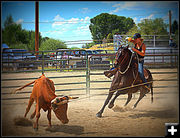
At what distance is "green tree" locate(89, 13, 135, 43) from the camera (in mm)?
10484

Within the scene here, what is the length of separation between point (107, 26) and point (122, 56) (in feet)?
23.1

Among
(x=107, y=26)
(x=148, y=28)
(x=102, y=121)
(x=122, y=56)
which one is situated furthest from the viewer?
(x=148, y=28)

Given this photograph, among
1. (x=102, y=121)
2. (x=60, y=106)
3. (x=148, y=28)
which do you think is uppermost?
(x=148, y=28)

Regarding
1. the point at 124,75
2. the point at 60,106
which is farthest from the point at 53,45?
the point at 60,106

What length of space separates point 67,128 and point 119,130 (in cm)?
93

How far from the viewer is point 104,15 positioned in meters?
12.8

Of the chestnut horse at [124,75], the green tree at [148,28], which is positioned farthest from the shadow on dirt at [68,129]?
the green tree at [148,28]

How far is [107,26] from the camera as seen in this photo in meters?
11.1

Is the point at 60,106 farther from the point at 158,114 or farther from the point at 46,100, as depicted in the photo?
the point at 158,114

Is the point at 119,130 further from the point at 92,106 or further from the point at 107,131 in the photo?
the point at 92,106

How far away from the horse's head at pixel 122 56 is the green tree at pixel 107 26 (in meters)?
5.75

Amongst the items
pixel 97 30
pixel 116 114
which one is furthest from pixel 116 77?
pixel 97 30

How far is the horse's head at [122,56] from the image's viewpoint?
4.30 meters

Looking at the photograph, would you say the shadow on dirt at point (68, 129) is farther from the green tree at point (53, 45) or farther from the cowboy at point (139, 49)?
the green tree at point (53, 45)
